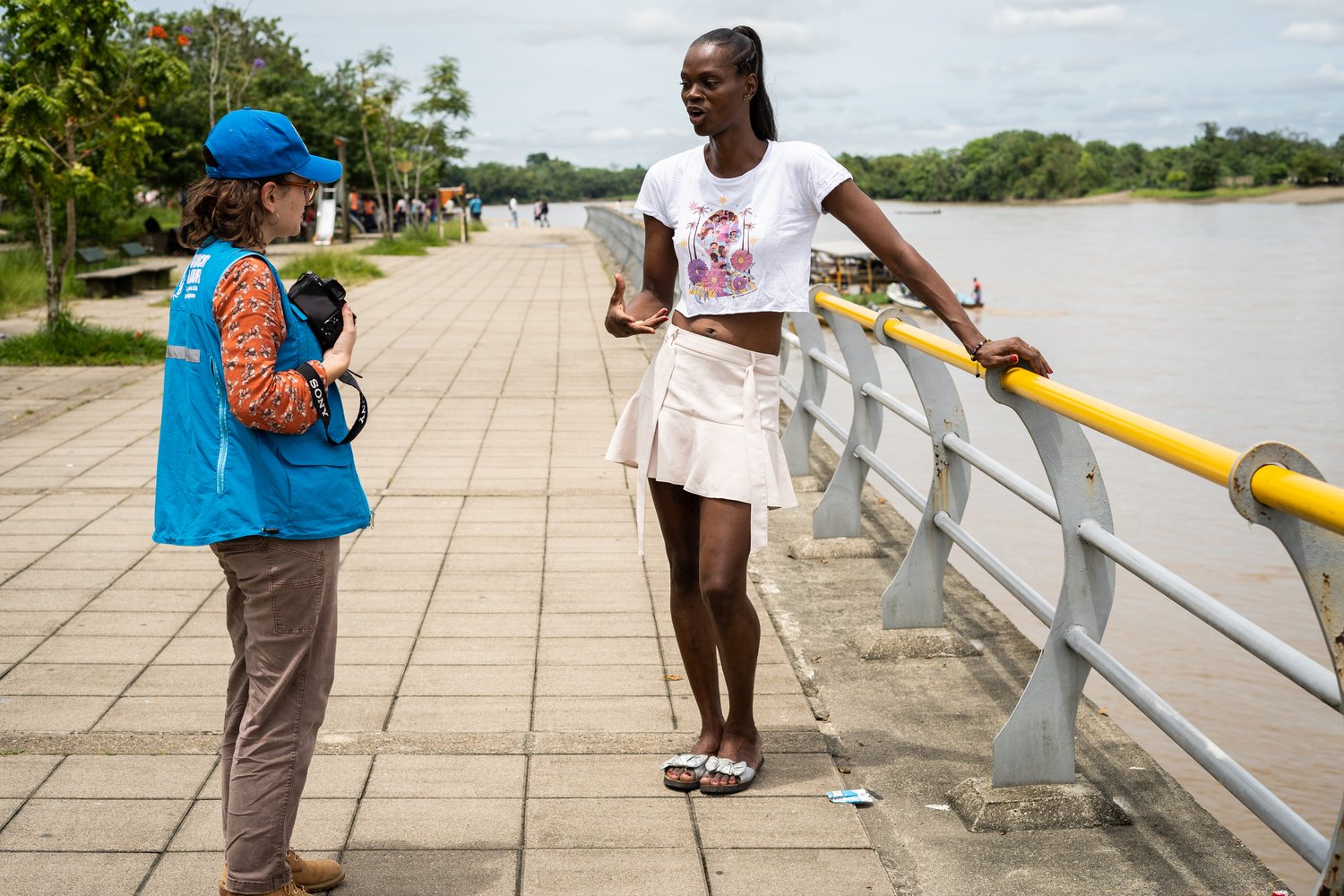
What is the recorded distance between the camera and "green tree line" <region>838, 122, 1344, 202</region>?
12312 cm

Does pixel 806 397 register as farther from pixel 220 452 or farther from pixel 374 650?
pixel 220 452

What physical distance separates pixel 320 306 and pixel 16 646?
2.48m

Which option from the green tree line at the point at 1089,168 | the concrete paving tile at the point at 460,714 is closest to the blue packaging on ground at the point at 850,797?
the concrete paving tile at the point at 460,714

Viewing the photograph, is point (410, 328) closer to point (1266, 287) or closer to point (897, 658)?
point (897, 658)

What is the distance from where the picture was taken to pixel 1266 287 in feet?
160

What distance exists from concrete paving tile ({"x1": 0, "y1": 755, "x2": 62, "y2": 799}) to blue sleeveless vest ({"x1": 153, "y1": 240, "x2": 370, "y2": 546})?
1.16 m

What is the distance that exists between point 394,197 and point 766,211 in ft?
160

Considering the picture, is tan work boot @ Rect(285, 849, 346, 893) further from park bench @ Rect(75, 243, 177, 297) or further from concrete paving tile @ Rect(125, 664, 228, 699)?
park bench @ Rect(75, 243, 177, 297)

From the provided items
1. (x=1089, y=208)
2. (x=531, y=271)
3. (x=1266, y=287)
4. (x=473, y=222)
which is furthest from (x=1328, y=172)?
(x=531, y=271)

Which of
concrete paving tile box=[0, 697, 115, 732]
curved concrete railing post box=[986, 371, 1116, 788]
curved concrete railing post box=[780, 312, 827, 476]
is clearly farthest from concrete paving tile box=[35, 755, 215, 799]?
curved concrete railing post box=[780, 312, 827, 476]

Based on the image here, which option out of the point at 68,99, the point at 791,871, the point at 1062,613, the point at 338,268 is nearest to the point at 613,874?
the point at 791,871

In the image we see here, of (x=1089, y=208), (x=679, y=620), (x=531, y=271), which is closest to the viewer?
(x=679, y=620)

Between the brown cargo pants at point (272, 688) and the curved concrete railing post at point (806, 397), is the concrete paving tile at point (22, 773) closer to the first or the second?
the brown cargo pants at point (272, 688)

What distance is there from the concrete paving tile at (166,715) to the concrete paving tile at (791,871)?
1.51 meters
